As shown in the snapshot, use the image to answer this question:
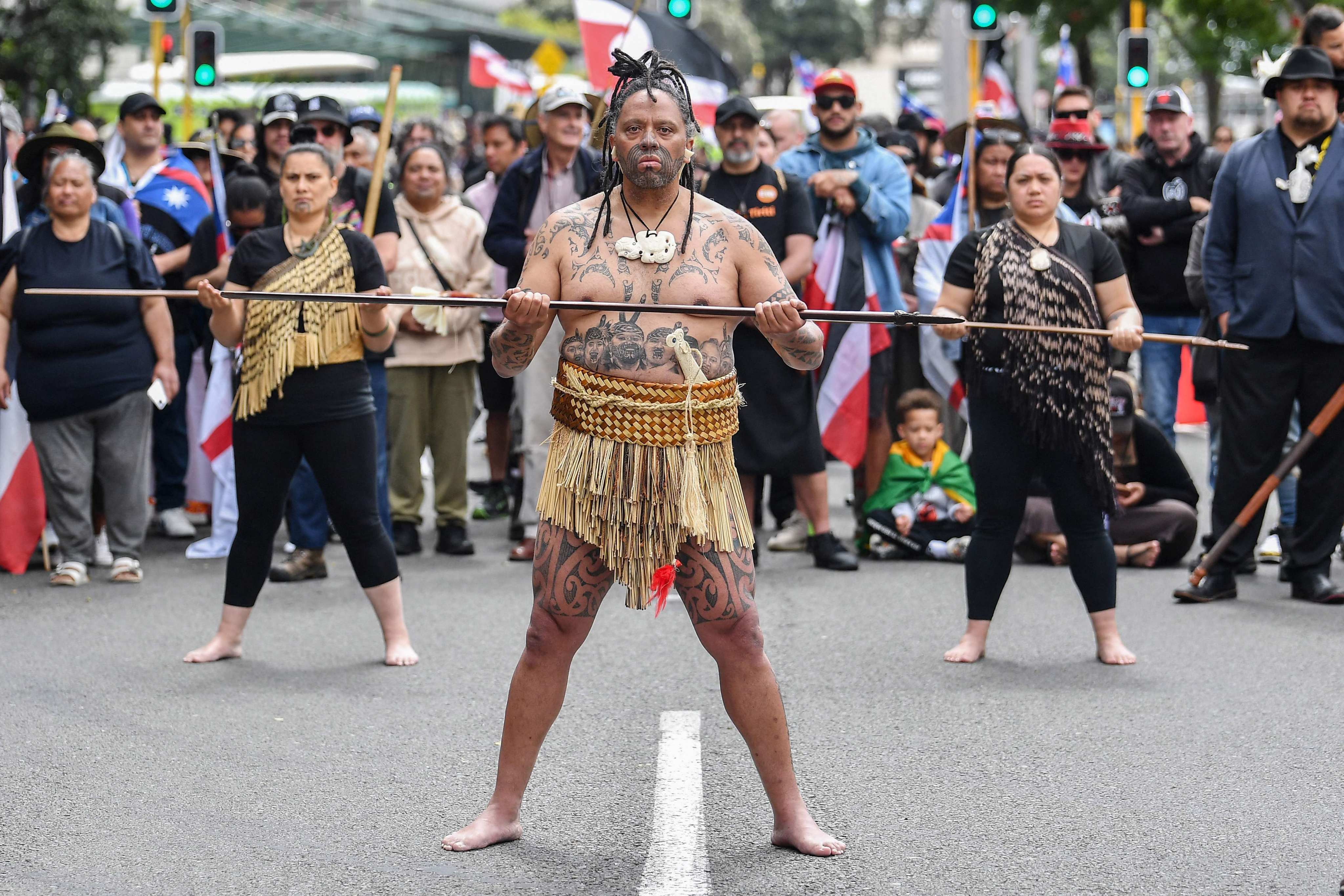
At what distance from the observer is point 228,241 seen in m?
9.41

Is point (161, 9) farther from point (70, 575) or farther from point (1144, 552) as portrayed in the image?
point (1144, 552)

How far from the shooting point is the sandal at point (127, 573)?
8656 millimetres

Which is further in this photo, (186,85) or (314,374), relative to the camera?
(186,85)

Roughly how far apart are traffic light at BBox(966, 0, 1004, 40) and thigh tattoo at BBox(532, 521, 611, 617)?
927 centimetres

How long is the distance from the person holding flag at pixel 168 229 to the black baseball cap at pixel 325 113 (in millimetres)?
917

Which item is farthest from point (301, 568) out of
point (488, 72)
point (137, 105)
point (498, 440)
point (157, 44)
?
point (488, 72)

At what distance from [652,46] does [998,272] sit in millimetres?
8379

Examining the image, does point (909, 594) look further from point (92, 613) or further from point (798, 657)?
point (92, 613)

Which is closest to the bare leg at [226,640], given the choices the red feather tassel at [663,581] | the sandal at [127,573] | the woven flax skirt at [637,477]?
the sandal at [127,573]

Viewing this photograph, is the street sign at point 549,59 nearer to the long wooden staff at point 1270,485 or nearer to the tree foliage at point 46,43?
the tree foliage at point 46,43

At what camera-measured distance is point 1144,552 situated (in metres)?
8.97

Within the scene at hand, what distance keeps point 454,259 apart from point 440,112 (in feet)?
102

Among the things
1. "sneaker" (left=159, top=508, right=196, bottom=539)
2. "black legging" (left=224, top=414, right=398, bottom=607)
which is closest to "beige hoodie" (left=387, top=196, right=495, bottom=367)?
"sneaker" (left=159, top=508, right=196, bottom=539)

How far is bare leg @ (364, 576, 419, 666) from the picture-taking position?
6781 mm
